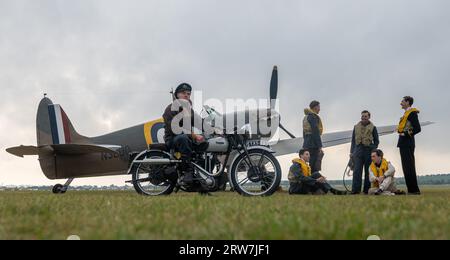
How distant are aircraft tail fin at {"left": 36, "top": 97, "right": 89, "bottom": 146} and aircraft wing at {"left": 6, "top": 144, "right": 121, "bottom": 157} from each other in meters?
1.41

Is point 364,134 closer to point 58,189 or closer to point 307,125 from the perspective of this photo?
point 307,125

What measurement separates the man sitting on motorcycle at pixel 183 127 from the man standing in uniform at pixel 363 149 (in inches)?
154

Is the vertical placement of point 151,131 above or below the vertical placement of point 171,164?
above

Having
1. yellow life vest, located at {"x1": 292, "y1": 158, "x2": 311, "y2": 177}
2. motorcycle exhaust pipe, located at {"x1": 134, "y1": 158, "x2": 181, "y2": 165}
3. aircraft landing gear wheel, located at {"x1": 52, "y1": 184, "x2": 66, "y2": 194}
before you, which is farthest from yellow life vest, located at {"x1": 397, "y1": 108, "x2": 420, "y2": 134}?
aircraft landing gear wheel, located at {"x1": 52, "y1": 184, "x2": 66, "y2": 194}

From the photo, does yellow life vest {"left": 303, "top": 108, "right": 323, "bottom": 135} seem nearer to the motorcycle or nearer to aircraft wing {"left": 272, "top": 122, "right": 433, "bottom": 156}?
the motorcycle

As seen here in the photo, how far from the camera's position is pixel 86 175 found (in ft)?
44.1

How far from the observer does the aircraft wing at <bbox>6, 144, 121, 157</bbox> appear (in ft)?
41.1

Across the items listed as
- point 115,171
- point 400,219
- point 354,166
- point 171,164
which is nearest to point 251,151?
point 171,164

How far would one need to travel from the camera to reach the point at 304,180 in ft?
31.6

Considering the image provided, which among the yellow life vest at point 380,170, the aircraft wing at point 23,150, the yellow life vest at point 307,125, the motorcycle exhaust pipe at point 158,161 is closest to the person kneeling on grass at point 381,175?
the yellow life vest at point 380,170

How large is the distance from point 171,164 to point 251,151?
1.53 m

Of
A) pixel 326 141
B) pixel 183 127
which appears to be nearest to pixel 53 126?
pixel 183 127
